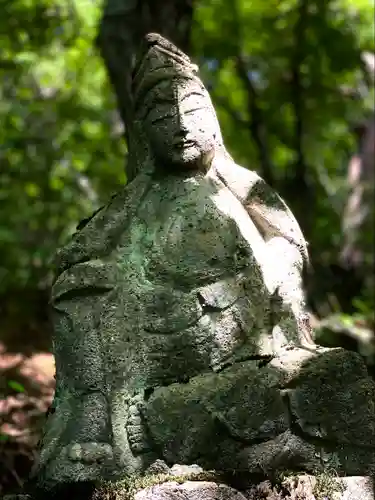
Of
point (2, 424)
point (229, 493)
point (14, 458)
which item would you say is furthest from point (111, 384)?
point (2, 424)

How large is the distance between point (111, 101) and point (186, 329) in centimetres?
882

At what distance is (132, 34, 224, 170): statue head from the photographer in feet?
11.8

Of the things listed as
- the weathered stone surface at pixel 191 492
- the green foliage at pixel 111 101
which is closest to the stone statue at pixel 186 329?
the weathered stone surface at pixel 191 492

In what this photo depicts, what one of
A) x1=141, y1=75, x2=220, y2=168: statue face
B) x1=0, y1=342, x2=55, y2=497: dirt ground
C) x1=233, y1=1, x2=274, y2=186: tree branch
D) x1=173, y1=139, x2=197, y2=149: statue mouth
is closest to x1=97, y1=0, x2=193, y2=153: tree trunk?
x1=0, y1=342, x2=55, y2=497: dirt ground

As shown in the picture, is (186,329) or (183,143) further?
(183,143)

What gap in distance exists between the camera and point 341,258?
43.1 feet

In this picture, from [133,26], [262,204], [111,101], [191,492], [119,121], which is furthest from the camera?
[111,101]

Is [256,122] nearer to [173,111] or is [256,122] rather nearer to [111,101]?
[111,101]

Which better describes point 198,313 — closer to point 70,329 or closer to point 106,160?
point 70,329

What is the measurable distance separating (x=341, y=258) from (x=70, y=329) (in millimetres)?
10164

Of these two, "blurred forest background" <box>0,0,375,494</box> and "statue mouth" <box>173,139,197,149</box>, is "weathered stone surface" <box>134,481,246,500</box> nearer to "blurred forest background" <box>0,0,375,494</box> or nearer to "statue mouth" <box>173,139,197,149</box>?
"statue mouth" <box>173,139,197,149</box>

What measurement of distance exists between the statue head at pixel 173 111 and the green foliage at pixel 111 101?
17.7 ft

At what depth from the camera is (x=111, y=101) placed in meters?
11.8

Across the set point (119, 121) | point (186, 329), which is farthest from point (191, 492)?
point (119, 121)
